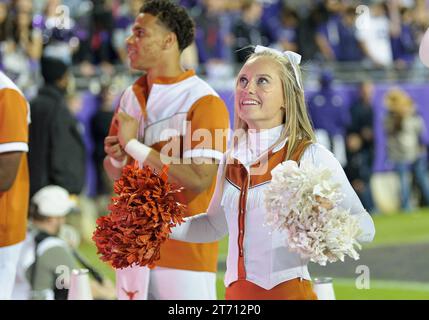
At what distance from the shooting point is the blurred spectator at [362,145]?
14625mm

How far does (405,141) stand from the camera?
50.0 ft

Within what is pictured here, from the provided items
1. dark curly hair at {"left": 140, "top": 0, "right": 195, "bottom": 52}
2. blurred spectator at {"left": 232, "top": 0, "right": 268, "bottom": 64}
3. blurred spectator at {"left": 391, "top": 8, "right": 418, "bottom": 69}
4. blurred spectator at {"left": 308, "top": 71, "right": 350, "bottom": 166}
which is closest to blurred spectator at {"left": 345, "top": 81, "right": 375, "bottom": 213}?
blurred spectator at {"left": 308, "top": 71, "right": 350, "bottom": 166}

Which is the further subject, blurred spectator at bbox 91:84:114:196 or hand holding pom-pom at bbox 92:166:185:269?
blurred spectator at bbox 91:84:114:196

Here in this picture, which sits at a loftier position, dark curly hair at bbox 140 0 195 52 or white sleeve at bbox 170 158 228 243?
dark curly hair at bbox 140 0 195 52

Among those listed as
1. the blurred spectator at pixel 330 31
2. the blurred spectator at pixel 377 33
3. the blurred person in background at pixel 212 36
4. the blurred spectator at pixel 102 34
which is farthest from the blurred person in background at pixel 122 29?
the blurred spectator at pixel 377 33

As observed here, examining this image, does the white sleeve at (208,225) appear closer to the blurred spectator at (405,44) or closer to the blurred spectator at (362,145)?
the blurred spectator at (362,145)

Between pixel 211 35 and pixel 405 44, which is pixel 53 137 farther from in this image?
pixel 405 44

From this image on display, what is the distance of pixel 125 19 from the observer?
13.6 metres

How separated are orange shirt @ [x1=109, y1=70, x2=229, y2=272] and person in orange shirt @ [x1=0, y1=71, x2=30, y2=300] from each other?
454 mm

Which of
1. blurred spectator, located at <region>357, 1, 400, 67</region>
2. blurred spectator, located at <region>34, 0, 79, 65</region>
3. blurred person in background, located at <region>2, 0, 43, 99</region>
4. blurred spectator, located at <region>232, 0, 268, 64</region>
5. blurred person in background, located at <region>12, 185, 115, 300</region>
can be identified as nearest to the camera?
blurred person in background, located at <region>12, 185, 115, 300</region>

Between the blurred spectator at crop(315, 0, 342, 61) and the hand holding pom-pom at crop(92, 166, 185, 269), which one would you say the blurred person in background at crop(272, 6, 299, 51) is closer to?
the blurred spectator at crop(315, 0, 342, 61)

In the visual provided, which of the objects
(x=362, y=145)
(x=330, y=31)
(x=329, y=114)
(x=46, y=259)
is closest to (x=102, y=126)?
(x=329, y=114)

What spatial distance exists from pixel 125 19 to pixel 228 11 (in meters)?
2.12

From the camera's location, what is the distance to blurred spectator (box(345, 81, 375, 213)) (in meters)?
14.6
